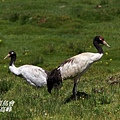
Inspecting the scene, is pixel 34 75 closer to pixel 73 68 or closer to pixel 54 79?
pixel 54 79

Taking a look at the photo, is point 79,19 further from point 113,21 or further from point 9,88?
point 9,88

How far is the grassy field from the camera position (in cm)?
990

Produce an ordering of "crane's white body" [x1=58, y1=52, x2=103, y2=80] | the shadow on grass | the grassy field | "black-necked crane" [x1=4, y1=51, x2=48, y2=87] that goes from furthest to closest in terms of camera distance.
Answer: "black-necked crane" [x1=4, y1=51, x2=48, y2=87]
"crane's white body" [x1=58, y1=52, x2=103, y2=80]
the shadow on grass
the grassy field

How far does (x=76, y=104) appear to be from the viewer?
10742mm

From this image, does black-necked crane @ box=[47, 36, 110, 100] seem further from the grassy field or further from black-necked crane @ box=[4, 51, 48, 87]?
black-necked crane @ box=[4, 51, 48, 87]

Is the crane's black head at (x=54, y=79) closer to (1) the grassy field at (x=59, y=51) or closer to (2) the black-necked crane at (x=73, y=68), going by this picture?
(2) the black-necked crane at (x=73, y=68)

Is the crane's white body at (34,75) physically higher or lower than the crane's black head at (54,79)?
lower

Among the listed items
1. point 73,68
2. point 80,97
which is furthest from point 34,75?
point 80,97

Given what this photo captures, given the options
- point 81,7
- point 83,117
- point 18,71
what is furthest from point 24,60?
point 81,7

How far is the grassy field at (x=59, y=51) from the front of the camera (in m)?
9.90

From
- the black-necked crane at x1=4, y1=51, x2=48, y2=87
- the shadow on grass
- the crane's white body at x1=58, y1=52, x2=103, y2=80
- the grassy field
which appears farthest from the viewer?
the black-necked crane at x1=4, y1=51, x2=48, y2=87

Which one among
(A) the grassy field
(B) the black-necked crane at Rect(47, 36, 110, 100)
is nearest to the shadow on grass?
(A) the grassy field

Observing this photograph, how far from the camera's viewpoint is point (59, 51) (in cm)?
2209

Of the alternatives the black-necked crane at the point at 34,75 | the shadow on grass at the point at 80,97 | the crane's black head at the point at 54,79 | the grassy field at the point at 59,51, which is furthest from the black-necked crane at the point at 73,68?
the black-necked crane at the point at 34,75
